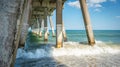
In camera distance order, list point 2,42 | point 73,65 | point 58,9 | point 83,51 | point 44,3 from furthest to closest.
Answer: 1. point 44,3
2. point 58,9
3. point 83,51
4. point 73,65
5. point 2,42

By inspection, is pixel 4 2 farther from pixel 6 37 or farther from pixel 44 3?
pixel 44 3

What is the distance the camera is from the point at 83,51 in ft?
25.1

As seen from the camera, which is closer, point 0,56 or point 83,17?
point 0,56

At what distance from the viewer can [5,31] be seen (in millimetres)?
1084

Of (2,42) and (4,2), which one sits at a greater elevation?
(4,2)

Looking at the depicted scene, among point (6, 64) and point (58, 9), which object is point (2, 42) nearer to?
point (6, 64)

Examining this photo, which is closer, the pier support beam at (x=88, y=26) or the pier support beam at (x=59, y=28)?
the pier support beam at (x=59, y=28)

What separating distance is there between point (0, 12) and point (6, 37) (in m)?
0.19

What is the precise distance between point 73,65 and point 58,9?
423cm

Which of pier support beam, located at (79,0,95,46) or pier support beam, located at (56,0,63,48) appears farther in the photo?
pier support beam, located at (79,0,95,46)

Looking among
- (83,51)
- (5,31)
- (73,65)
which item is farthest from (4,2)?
(83,51)

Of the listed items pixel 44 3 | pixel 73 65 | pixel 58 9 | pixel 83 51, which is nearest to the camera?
pixel 73 65

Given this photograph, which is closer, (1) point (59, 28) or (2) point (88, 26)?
(1) point (59, 28)

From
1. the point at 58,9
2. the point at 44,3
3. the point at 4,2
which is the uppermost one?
the point at 44,3
